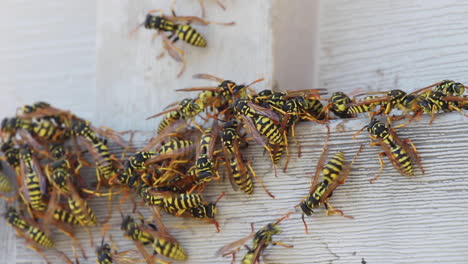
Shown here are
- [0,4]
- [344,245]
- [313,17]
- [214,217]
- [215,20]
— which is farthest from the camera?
[0,4]

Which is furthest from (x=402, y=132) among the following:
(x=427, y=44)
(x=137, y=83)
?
(x=137, y=83)

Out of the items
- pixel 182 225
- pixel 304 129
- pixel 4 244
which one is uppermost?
pixel 304 129

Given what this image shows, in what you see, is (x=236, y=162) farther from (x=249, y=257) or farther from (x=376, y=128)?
(x=376, y=128)

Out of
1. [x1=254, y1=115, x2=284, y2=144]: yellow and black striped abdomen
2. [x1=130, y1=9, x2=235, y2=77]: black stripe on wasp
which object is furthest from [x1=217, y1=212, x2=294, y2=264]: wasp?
[x1=130, y1=9, x2=235, y2=77]: black stripe on wasp

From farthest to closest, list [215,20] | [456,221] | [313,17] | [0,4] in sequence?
[0,4], [313,17], [215,20], [456,221]

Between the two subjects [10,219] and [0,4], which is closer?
[10,219]

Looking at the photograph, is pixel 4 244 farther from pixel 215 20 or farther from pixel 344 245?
pixel 344 245
